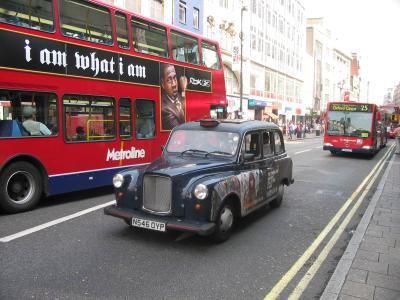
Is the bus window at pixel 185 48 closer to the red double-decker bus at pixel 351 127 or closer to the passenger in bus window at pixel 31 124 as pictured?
the passenger in bus window at pixel 31 124

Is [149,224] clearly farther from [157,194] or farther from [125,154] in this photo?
[125,154]

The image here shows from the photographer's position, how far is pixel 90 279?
14.6ft

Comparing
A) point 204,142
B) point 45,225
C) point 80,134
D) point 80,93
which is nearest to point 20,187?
point 45,225

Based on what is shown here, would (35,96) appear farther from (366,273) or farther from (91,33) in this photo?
(366,273)

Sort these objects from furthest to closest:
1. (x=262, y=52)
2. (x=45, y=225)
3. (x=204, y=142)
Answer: (x=262, y=52), (x=204, y=142), (x=45, y=225)

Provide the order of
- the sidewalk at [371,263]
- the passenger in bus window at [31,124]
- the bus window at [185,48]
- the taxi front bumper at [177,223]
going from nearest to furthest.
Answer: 1. the sidewalk at [371,263]
2. the taxi front bumper at [177,223]
3. the passenger in bus window at [31,124]
4. the bus window at [185,48]

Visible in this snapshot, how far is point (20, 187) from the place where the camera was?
747 centimetres

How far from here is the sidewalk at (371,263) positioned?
13.7 feet

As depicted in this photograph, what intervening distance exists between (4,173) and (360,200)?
753cm

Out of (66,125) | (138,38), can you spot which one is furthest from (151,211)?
(138,38)

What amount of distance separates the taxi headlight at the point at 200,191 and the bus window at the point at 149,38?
543 cm

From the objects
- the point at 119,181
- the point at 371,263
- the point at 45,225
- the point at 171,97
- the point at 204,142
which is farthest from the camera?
the point at 171,97

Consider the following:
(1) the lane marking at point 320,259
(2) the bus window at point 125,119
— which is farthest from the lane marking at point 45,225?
(1) the lane marking at point 320,259

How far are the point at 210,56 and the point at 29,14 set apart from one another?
244 inches
